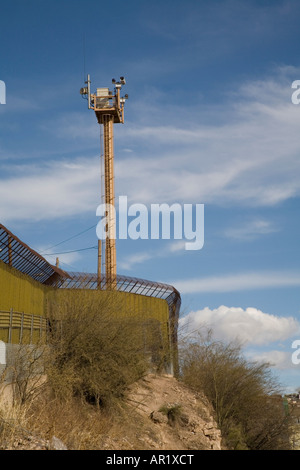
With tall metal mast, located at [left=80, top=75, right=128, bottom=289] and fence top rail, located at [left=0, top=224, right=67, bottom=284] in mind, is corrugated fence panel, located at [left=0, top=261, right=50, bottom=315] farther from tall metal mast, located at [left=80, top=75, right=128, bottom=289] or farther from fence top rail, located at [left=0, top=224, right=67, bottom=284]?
tall metal mast, located at [left=80, top=75, right=128, bottom=289]

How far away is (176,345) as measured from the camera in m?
34.9

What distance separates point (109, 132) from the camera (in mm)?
49031

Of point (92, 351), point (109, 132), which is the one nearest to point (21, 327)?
point (92, 351)

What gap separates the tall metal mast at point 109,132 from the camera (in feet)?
149

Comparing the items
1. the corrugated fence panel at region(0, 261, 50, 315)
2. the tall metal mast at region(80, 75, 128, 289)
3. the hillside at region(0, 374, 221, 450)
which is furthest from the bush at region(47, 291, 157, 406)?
the tall metal mast at region(80, 75, 128, 289)

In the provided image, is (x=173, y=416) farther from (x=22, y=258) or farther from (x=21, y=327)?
(x=22, y=258)

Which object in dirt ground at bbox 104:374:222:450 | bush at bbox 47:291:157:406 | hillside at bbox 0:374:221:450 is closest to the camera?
hillside at bbox 0:374:221:450

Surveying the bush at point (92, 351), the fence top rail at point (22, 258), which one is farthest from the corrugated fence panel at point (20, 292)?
the bush at point (92, 351)

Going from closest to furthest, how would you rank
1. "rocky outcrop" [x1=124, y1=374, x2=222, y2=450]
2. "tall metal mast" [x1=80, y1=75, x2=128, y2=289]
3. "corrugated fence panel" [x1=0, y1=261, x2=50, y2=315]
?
"corrugated fence panel" [x1=0, y1=261, x2=50, y2=315] < "rocky outcrop" [x1=124, y1=374, x2=222, y2=450] < "tall metal mast" [x1=80, y1=75, x2=128, y2=289]

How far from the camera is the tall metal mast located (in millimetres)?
45438

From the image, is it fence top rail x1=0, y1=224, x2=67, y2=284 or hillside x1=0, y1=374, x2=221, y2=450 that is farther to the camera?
fence top rail x1=0, y1=224, x2=67, y2=284
